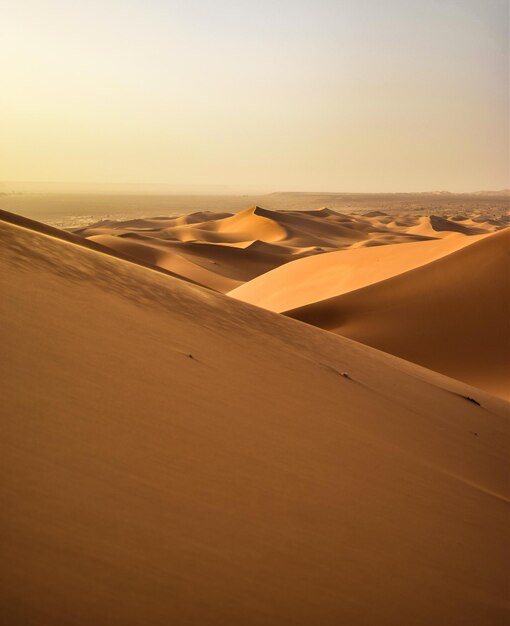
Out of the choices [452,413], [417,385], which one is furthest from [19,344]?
[417,385]

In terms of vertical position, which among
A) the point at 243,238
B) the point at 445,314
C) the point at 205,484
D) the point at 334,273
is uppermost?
the point at 243,238

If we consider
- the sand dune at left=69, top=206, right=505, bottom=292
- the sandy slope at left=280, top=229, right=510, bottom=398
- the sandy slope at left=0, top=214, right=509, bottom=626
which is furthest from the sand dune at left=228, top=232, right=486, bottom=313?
the sandy slope at left=0, top=214, right=509, bottom=626

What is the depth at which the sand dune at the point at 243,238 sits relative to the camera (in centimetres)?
2942

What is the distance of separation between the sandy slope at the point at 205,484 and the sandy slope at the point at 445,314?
609cm

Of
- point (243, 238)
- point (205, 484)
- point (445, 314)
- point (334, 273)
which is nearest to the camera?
point (205, 484)

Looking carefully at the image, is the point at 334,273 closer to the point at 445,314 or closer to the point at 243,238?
the point at 445,314

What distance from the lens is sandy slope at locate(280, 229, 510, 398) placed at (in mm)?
10773

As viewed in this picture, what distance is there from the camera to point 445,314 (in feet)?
39.8

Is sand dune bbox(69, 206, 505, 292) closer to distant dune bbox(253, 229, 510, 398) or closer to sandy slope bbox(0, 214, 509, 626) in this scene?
distant dune bbox(253, 229, 510, 398)

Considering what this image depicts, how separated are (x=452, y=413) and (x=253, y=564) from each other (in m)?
3.77

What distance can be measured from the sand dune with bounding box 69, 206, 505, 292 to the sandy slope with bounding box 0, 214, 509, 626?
670 inches

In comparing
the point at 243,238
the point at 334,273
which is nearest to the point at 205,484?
the point at 334,273

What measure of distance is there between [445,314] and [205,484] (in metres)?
10.4

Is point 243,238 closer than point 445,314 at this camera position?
No
